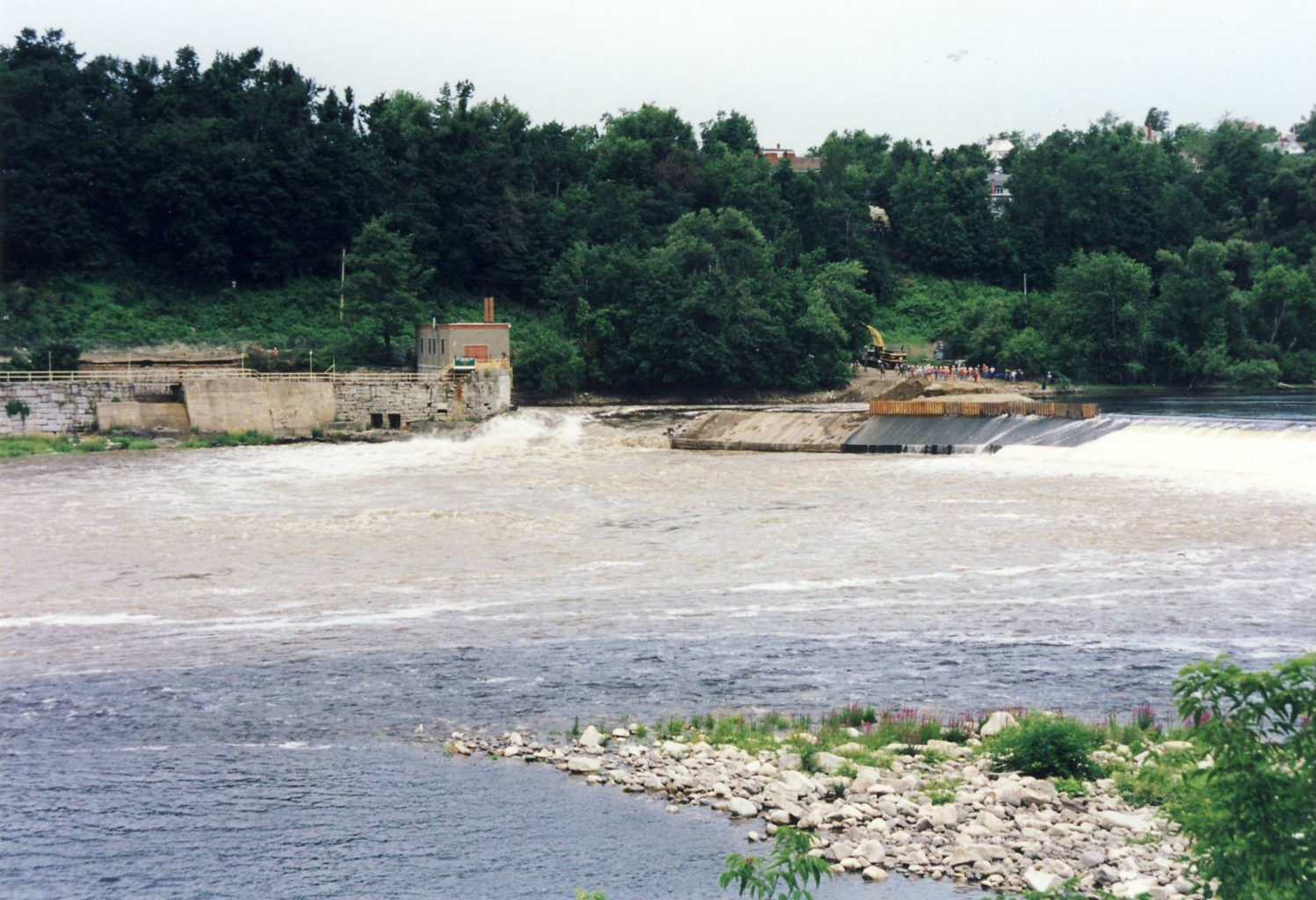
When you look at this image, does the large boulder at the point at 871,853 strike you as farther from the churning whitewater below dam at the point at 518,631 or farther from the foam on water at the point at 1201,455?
the foam on water at the point at 1201,455

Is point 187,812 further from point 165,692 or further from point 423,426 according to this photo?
point 423,426

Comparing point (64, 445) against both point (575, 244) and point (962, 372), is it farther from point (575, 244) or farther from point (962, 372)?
point (962, 372)

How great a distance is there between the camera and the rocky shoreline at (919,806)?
46.5ft

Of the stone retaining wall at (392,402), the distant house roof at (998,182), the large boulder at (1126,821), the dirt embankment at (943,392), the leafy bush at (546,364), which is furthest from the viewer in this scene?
the distant house roof at (998,182)

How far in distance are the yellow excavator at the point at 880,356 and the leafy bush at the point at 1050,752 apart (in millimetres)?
80493

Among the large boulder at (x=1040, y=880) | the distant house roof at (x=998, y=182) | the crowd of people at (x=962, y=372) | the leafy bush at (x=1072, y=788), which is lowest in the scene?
the large boulder at (x=1040, y=880)

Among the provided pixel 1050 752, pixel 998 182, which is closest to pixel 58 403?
pixel 1050 752

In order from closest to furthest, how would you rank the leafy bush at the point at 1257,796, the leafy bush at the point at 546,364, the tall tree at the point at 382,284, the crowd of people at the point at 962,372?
the leafy bush at the point at 1257,796 → the tall tree at the point at 382,284 → the leafy bush at the point at 546,364 → the crowd of people at the point at 962,372

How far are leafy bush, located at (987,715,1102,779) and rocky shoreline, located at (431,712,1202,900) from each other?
27 cm

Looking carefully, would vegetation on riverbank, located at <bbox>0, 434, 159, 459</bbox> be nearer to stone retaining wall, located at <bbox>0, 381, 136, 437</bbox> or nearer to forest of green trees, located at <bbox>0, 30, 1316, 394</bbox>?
stone retaining wall, located at <bbox>0, 381, 136, 437</bbox>

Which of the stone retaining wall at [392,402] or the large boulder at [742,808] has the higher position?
the stone retaining wall at [392,402]

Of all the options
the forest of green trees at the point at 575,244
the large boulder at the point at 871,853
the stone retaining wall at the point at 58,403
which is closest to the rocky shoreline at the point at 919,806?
the large boulder at the point at 871,853

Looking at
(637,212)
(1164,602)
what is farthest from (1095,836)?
(637,212)

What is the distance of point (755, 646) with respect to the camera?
24.6 meters
